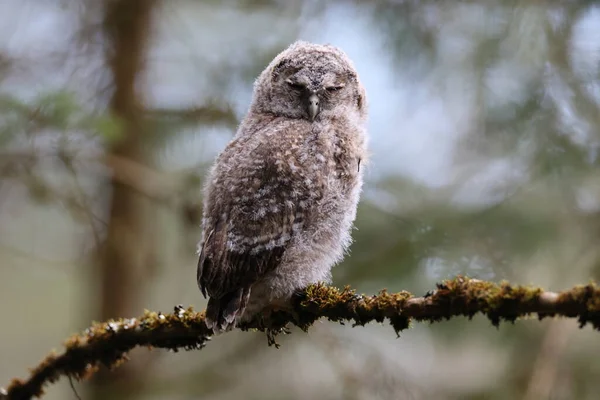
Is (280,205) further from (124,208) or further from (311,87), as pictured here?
(124,208)

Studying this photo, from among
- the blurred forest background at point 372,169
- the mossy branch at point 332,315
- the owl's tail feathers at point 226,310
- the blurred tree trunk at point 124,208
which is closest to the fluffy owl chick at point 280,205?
the owl's tail feathers at point 226,310

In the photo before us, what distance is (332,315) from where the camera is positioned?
1942mm

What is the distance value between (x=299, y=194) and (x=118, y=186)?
303 cm

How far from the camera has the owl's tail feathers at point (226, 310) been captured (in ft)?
6.72

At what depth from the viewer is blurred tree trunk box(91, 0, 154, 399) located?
4578 mm

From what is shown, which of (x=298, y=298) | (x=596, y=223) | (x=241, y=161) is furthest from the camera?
(x=596, y=223)

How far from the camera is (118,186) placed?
5016 millimetres

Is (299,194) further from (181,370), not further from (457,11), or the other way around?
(181,370)

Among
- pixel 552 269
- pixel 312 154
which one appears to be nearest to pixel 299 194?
pixel 312 154

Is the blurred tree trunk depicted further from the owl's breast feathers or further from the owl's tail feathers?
the owl's tail feathers

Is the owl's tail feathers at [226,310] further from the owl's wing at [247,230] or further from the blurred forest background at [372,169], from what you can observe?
the blurred forest background at [372,169]

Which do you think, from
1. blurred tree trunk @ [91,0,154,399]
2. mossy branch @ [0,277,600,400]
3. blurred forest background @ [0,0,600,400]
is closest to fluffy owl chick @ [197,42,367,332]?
mossy branch @ [0,277,600,400]

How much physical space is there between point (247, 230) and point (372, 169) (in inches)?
61.5

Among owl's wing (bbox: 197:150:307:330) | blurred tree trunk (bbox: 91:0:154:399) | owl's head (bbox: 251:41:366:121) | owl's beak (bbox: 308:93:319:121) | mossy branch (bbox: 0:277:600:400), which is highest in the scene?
blurred tree trunk (bbox: 91:0:154:399)
